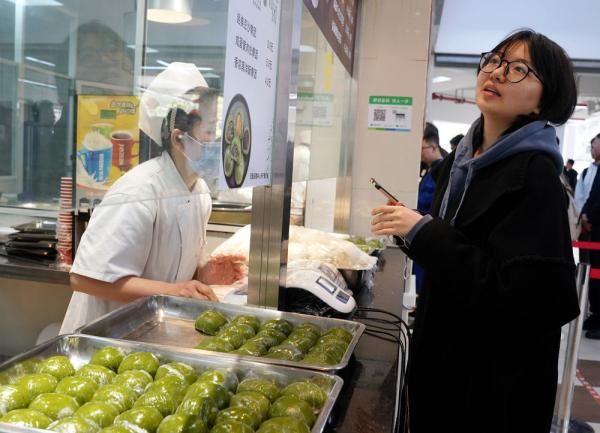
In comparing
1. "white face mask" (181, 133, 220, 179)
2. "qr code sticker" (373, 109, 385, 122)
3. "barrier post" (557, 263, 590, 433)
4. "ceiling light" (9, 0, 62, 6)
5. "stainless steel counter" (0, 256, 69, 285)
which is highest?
"qr code sticker" (373, 109, 385, 122)

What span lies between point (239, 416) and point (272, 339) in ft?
1.53

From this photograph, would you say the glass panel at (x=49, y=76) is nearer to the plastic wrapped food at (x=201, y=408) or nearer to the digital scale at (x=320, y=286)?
the plastic wrapped food at (x=201, y=408)

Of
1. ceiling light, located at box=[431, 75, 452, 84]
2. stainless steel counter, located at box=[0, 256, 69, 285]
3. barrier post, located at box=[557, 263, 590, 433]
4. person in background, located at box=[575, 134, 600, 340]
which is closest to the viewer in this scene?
stainless steel counter, located at box=[0, 256, 69, 285]

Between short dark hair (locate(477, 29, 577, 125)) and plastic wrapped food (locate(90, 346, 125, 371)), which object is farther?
short dark hair (locate(477, 29, 577, 125))

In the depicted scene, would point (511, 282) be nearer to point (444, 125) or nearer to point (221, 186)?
point (221, 186)

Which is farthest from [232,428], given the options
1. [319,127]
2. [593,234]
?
[593,234]

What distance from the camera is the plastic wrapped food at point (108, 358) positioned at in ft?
3.99

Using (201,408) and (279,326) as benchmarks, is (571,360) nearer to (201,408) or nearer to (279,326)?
(279,326)

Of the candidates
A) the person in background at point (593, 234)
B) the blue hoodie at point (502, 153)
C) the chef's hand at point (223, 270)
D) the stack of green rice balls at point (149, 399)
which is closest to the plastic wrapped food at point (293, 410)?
the stack of green rice balls at point (149, 399)

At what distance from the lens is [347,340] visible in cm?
153

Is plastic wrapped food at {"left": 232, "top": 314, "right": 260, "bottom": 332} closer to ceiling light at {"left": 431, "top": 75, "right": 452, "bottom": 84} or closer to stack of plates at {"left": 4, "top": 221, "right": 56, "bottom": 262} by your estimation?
stack of plates at {"left": 4, "top": 221, "right": 56, "bottom": 262}

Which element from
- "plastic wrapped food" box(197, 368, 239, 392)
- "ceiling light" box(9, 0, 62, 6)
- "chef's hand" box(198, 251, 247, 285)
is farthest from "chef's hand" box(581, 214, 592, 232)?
"ceiling light" box(9, 0, 62, 6)

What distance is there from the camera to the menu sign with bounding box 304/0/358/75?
2.36 meters

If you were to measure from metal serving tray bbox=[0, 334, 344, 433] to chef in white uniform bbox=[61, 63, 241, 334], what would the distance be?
33cm
